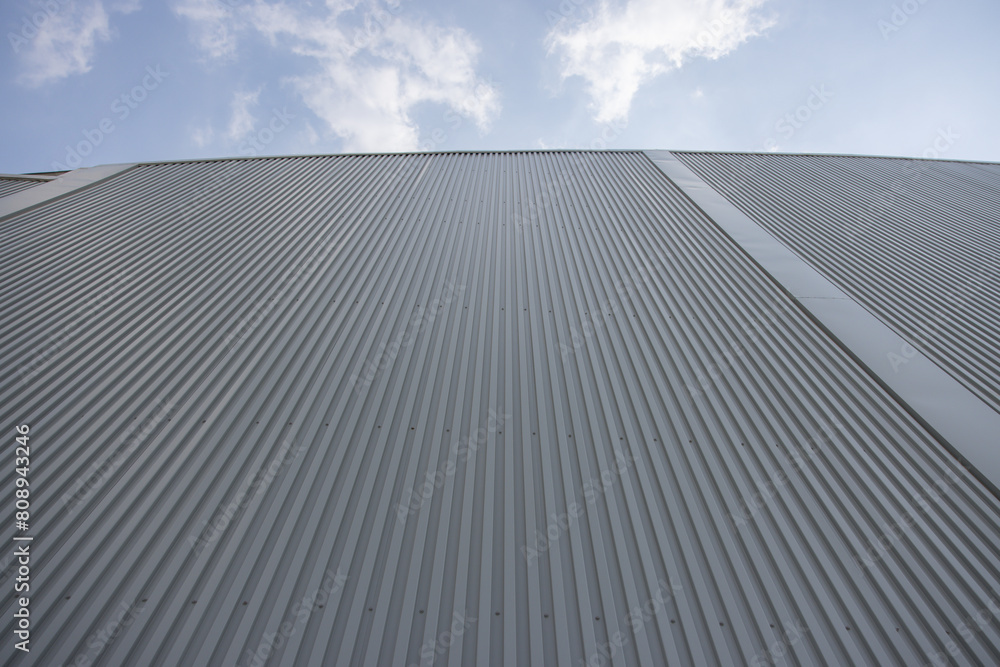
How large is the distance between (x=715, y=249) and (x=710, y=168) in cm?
337

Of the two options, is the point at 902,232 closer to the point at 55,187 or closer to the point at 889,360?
the point at 889,360

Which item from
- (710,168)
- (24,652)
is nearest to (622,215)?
(710,168)

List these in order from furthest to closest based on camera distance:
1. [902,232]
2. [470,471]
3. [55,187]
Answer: [55,187], [902,232], [470,471]

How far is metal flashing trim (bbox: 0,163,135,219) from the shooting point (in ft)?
17.8

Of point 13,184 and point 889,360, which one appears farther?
point 13,184

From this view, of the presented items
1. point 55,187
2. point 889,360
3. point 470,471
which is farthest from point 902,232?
point 55,187

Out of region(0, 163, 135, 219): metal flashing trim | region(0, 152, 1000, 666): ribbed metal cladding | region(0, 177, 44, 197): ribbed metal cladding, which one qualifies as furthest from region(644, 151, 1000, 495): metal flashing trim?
region(0, 177, 44, 197): ribbed metal cladding

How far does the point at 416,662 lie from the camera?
1.55m

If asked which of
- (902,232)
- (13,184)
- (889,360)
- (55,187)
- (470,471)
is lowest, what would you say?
(470,471)

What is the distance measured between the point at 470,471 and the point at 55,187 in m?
8.28

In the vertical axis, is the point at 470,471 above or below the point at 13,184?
below

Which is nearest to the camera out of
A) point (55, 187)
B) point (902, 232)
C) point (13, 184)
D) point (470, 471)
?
point (470, 471)

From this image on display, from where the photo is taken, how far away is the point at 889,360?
2969 millimetres

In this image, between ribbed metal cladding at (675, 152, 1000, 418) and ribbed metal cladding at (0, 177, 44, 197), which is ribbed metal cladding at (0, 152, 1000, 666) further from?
ribbed metal cladding at (0, 177, 44, 197)
